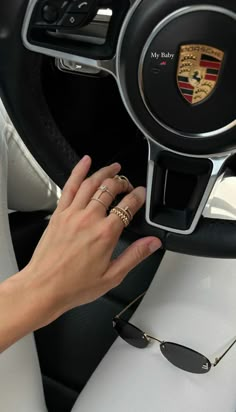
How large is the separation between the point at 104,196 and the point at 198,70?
17 centimetres

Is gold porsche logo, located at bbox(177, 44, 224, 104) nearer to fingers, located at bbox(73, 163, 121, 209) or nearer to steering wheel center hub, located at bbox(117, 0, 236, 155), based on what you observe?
steering wheel center hub, located at bbox(117, 0, 236, 155)

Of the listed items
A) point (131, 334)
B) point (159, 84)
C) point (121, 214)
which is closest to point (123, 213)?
point (121, 214)

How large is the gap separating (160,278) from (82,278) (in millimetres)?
252

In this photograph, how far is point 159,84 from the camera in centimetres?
53

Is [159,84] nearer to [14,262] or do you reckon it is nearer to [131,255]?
[131,255]

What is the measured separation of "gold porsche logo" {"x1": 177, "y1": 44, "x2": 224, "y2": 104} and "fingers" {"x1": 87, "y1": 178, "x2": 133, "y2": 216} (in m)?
0.13

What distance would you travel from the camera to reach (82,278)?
1.98 ft

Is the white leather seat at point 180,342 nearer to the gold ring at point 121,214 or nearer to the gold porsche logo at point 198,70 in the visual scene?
the gold ring at point 121,214

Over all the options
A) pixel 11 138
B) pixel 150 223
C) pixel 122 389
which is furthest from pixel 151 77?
pixel 122 389

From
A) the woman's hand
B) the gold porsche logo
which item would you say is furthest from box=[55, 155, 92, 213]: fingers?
the gold porsche logo

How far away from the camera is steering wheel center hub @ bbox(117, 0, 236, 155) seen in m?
0.49

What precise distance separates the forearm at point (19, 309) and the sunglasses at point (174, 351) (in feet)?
0.66

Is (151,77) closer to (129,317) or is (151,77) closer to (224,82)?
(224,82)

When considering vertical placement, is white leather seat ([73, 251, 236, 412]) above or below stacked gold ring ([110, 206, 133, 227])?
below
